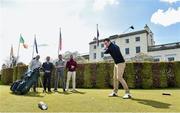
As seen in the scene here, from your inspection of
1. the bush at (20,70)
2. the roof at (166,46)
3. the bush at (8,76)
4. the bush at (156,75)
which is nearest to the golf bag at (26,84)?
the bush at (156,75)

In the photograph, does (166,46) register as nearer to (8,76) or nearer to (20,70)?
(8,76)

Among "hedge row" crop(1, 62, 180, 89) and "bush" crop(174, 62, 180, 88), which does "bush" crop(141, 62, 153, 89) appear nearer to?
"hedge row" crop(1, 62, 180, 89)

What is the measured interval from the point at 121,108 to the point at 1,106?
10.8ft

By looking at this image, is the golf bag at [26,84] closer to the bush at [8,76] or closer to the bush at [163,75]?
the bush at [163,75]

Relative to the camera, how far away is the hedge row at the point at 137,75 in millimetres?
17094

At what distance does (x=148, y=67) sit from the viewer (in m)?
17.3

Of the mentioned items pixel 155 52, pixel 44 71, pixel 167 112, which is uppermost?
pixel 155 52

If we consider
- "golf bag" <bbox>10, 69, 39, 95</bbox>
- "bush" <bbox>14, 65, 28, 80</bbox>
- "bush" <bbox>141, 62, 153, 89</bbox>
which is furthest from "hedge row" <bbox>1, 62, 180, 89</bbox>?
"golf bag" <bbox>10, 69, 39, 95</bbox>

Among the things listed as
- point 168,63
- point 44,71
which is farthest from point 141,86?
point 44,71

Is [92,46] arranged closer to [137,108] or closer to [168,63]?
[168,63]

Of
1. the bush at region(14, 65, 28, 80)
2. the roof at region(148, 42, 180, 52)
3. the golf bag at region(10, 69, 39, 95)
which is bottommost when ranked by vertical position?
the golf bag at region(10, 69, 39, 95)

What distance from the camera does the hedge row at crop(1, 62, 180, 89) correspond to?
17.1 m

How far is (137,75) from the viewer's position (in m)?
17.2

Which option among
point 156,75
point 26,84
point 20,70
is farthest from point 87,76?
point 26,84
